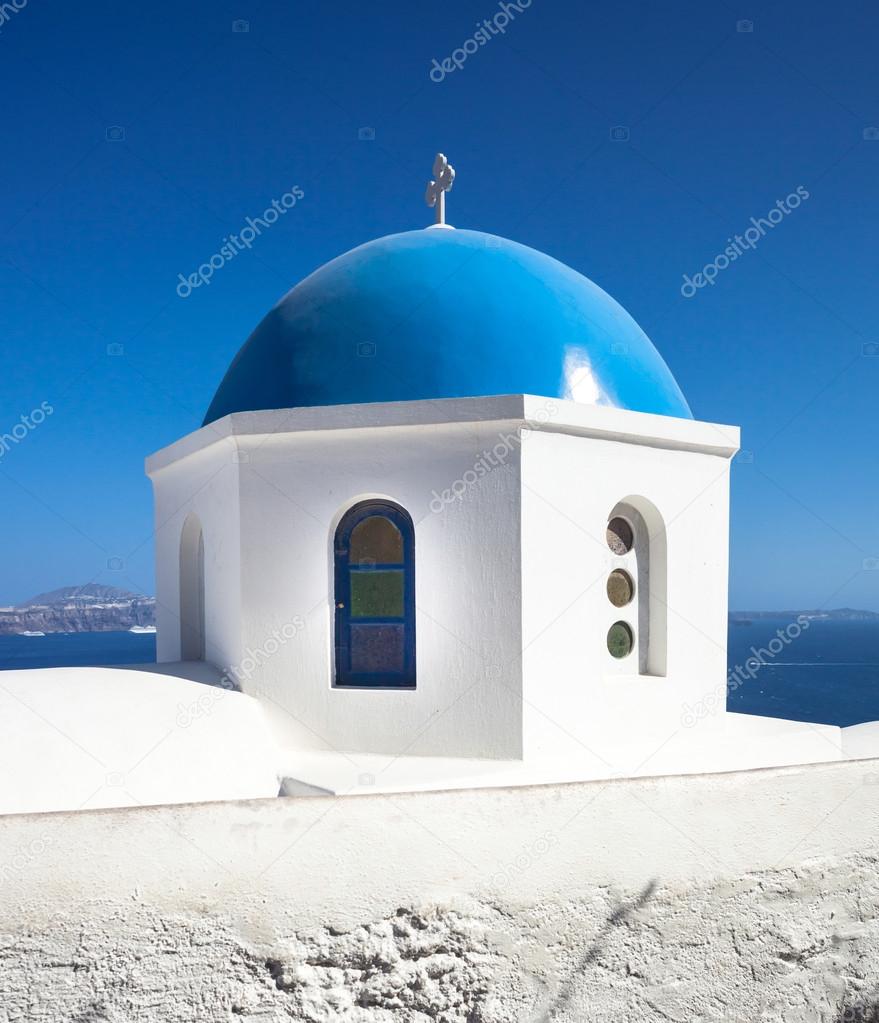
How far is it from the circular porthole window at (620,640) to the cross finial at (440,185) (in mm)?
4087

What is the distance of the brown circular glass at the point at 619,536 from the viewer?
6.61 metres

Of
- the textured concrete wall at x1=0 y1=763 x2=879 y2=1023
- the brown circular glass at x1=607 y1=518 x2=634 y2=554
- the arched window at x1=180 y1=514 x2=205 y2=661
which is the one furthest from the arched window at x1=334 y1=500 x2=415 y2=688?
the textured concrete wall at x1=0 y1=763 x2=879 y2=1023

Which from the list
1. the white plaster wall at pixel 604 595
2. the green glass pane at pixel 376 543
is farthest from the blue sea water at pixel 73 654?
the white plaster wall at pixel 604 595

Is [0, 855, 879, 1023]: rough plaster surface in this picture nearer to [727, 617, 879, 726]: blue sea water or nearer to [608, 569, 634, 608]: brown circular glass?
[608, 569, 634, 608]: brown circular glass

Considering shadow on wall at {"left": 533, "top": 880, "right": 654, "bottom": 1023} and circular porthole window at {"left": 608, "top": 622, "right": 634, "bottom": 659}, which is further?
circular porthole window at {"left": 608, "top": 622, "right": 634, "bottom": 659}

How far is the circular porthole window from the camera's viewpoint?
6.70 meters

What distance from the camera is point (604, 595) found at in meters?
6.39

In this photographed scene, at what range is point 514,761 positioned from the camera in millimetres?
5711

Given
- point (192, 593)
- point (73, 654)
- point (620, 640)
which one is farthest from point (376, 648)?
point (73, 654)

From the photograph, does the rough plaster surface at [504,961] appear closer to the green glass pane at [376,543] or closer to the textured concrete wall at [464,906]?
the textured concrete wall at [464,906]

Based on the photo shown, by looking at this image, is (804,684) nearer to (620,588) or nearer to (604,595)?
(620,588)

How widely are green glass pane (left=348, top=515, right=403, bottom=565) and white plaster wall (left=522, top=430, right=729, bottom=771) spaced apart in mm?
974

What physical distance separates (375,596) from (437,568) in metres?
0.55

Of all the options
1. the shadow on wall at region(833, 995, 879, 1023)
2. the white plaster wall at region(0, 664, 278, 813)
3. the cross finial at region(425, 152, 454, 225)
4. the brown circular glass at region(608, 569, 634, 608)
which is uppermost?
the cross finial at region(425, 152, 454, 225)
